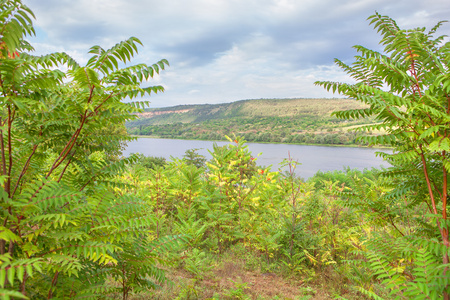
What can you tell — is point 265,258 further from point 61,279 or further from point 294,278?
point 61,279

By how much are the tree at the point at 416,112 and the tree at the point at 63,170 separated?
6.71 ft

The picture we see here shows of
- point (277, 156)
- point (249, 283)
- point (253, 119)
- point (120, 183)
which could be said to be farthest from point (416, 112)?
point (253, 119)

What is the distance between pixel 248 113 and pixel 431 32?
84.2 meters

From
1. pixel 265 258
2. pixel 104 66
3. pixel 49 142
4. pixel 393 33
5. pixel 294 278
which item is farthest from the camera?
pixel 265 258

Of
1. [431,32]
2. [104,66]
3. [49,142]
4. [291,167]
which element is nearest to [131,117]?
[104,66]

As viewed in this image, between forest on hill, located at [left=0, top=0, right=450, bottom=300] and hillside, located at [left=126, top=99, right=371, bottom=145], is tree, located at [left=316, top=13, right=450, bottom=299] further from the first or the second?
hillside, located at [left=126, top=99, right=371, bottom=145]

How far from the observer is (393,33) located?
256cm

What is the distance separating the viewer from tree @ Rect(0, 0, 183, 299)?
1.66 meters

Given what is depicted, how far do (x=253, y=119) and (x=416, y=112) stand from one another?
75.0m

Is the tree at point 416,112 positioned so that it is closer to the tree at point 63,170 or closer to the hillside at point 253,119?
the tree at point 63,170

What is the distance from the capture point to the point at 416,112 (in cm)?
228

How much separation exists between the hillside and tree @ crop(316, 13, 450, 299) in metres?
41.6

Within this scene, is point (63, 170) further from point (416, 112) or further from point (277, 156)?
point (277, 156)

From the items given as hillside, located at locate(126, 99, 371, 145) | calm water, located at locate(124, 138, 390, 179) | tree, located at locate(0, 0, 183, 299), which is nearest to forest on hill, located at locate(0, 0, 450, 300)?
tree, located at locate(0, 0, 183, 299)
